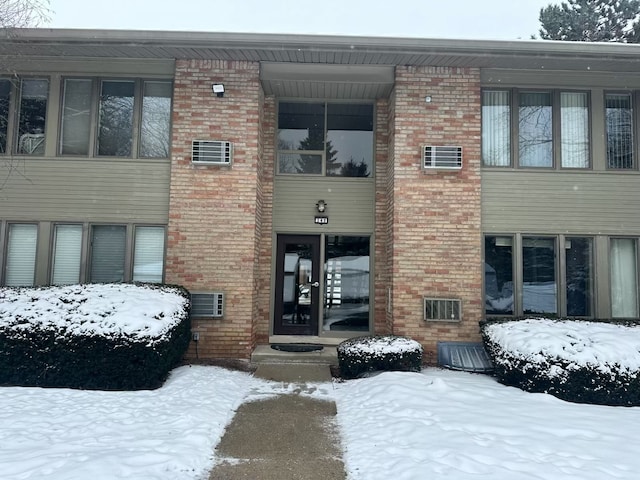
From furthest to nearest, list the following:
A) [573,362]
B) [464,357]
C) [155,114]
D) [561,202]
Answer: [155,114], [561,202], [464,357], [573,362]

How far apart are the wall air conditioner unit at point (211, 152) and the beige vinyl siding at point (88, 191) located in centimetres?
63

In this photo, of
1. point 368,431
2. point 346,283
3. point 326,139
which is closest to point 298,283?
point 346,283

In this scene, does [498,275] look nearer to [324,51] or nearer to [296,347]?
[296,347]

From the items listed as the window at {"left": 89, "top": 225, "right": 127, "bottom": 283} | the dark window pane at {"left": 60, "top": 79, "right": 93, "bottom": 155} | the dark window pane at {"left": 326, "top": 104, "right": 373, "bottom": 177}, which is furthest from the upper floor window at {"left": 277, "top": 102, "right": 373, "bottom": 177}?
the dark window pane at {"left": 60, "top": 79, "right": 93, "bottom": 155}

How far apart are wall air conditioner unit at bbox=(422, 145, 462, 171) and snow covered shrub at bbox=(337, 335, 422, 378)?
3223 mm

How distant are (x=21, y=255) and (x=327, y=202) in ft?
19.2

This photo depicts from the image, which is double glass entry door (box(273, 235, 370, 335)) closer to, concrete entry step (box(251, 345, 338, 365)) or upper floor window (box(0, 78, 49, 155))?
concrete entry step (box(251, 345, 338, 365))

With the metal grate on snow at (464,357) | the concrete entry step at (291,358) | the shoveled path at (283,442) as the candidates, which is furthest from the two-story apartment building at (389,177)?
the shoveled path at (283,442)

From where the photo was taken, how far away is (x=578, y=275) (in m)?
7.95

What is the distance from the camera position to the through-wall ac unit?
297 inches

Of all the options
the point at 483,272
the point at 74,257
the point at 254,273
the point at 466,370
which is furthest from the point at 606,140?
the point at 74,257

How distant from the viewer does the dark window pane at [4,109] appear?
805 centimetres

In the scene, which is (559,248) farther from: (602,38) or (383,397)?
(602,38)

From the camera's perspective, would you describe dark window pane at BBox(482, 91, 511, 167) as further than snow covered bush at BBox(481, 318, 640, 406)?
Yes
